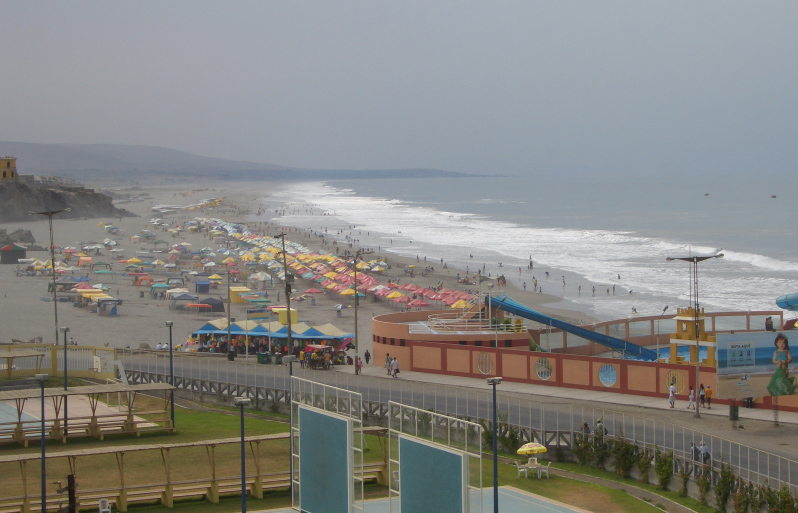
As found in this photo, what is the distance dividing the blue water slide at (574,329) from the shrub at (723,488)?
54.2ft

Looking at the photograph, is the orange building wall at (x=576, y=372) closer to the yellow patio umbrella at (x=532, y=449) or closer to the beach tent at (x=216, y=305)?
the yellow patio umbrella at (x=532, y=449)

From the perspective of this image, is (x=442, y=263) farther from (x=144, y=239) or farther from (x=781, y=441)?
(x=781, y=441)

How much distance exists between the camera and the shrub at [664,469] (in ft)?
64.1

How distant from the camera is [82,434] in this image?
2369 centimetres

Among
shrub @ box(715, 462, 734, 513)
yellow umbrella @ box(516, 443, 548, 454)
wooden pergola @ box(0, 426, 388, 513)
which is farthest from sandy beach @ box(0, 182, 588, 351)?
shrub @ box(715, 462, 734, 513)

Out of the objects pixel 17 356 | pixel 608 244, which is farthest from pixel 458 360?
pixel 608 244

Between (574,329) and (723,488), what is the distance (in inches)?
668

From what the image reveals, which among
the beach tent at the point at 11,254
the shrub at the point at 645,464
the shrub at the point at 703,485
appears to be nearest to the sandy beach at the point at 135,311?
the beach tent at the point at 11,254

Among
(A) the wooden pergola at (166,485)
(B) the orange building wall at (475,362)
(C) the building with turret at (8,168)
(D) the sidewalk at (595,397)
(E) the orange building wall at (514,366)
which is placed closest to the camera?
(A) the wooden pergola at (166,485)

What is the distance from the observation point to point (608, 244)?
9556 centimetres

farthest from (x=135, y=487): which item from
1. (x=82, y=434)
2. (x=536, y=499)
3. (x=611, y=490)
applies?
(x=611, y=490)

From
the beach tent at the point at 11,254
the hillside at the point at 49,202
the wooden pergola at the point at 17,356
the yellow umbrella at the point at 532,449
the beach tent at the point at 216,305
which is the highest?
the hillside at the point at 49,202

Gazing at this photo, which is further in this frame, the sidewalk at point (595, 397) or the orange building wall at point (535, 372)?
the orange building wall at point (535, 372)

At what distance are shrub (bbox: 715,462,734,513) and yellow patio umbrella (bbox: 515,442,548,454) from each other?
418 cm
